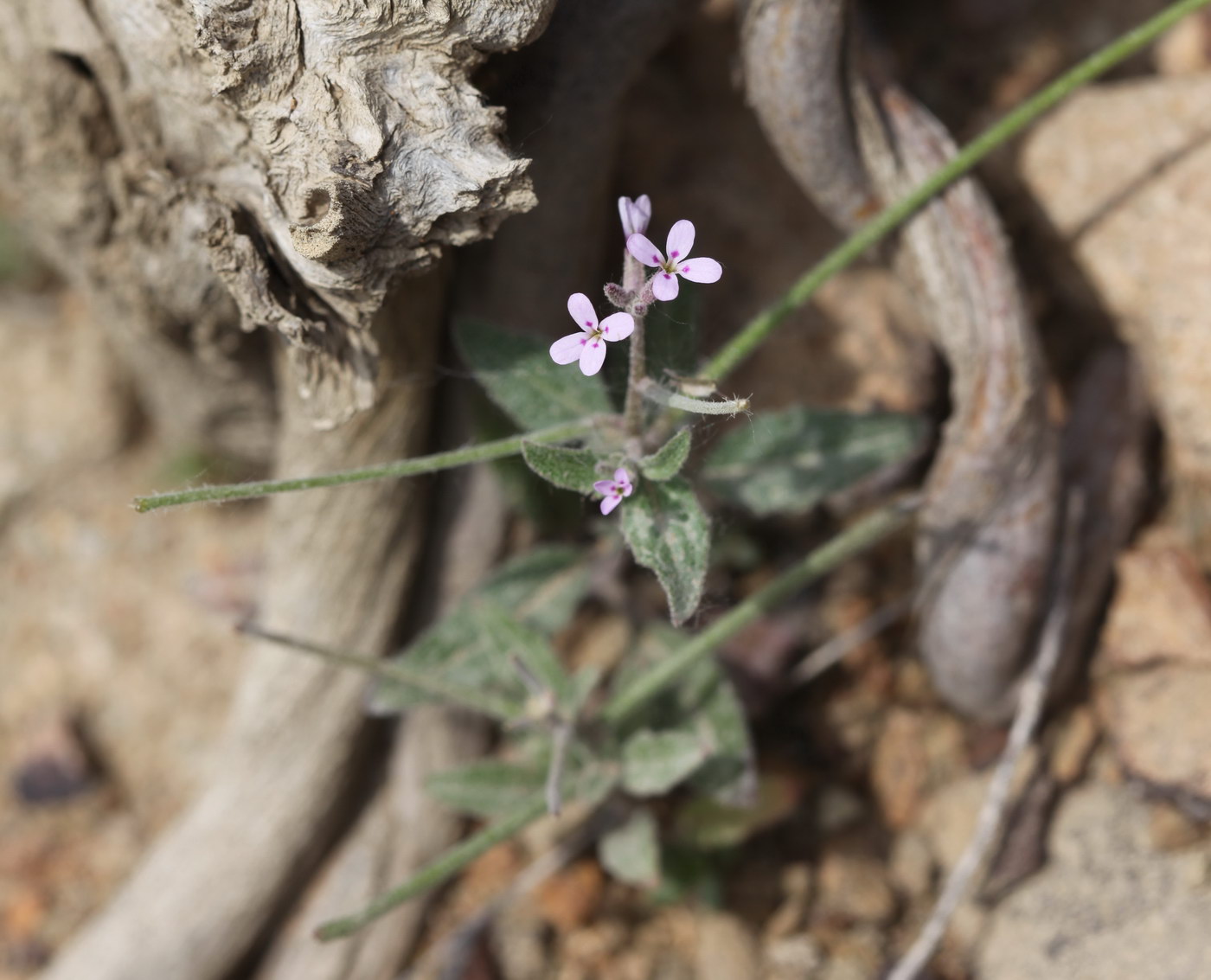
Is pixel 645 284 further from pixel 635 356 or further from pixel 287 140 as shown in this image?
pixel 287 140

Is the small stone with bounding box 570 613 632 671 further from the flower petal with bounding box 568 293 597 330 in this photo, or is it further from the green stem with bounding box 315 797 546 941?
the flower petal with bounding box 568 293 597 330

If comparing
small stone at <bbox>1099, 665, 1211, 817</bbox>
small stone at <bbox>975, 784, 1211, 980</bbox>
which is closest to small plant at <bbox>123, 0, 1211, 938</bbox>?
small stone at <bbox>975, 784, 1211, 980</bbox>

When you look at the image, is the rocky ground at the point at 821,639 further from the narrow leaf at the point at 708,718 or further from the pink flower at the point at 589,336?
the pink flower at the point at 589,336

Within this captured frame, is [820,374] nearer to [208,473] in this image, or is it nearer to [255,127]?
[255,127]

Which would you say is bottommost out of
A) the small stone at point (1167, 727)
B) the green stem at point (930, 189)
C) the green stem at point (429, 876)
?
the small stone at point (1167, 727)

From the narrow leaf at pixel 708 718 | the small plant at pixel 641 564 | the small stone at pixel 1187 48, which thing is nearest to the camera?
the small plant at pixel 641 564

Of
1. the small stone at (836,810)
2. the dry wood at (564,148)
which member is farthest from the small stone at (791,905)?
the dry wood at (564,148)

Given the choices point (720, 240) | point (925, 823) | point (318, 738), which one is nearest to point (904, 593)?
point (925, 823)

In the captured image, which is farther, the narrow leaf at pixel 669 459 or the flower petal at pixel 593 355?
the narrow leaf at pixel 669 459
